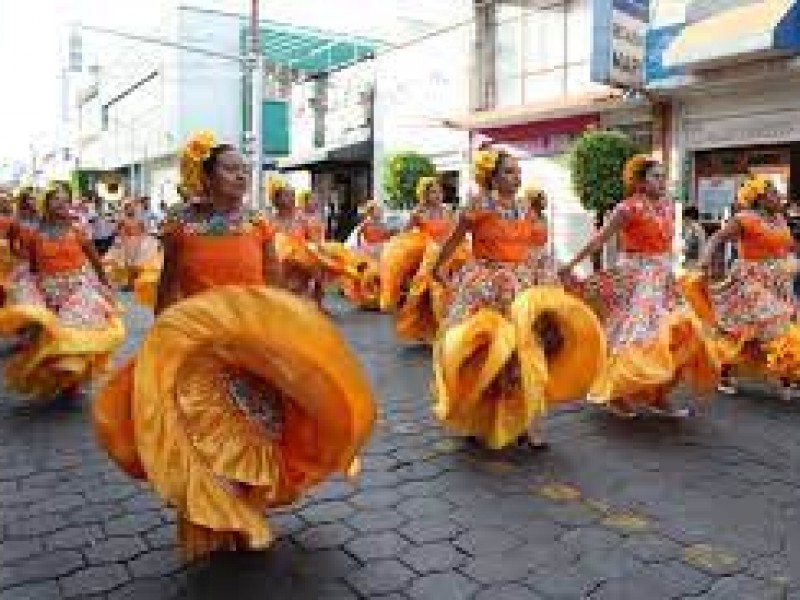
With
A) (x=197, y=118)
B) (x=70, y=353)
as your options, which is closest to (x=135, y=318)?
(x=70, y=353)

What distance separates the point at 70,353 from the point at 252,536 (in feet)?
13.7

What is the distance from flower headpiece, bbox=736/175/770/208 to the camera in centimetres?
801

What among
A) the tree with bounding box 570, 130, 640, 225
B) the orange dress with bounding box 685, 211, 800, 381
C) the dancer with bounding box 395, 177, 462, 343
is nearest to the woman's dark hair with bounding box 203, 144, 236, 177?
the orange dress with bounding box 685, 211, 800, 381

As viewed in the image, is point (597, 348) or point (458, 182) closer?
point (597, 348)

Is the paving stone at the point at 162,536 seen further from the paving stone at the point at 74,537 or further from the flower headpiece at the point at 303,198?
the flower headpiece at the point at 303,198

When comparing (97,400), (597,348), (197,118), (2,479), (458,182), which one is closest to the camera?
(97,400)

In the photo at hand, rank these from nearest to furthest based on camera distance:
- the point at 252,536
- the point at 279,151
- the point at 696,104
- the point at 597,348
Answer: the point at 252,536 → the point at 597,348 → the point at 696,104 → the point at 279,151

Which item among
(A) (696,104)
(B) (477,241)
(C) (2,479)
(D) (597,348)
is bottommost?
(C) (2,479)

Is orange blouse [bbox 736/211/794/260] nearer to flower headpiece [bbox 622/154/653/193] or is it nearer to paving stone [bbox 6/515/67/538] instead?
flower headpiece [bbox 622/154/653/193]

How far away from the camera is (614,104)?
63.7 feet

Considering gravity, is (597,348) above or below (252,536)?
above

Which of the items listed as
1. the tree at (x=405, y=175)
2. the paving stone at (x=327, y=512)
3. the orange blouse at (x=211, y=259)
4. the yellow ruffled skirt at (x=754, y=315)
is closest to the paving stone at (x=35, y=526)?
the paving stone at (x=327, y=512)

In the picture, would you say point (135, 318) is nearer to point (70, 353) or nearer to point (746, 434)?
point (70, 353)

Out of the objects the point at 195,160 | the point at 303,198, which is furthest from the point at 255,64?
the point at 195,160
